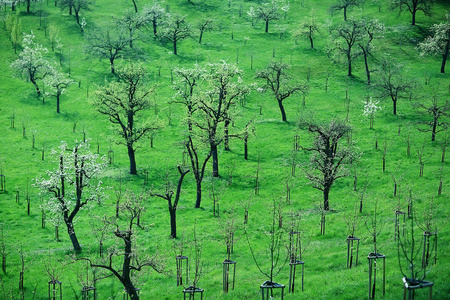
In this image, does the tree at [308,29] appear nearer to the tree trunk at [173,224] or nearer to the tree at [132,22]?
the tree at [132,22]

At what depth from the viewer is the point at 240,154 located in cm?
7162

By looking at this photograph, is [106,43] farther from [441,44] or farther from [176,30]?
[441,44]

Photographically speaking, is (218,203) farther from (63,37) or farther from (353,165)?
(63,37)

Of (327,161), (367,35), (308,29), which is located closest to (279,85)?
(367,35)

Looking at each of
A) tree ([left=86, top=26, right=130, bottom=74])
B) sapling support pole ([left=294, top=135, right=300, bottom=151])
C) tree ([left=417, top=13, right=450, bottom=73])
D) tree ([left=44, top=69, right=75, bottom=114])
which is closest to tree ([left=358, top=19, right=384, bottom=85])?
tree ([left=417, top=13, right=450, bottom=73])

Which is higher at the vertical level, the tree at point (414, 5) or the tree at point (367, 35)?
the tree at point (414, 5)

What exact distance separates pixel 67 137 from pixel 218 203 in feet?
120

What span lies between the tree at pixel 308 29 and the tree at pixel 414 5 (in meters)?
25.5

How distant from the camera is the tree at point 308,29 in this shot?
10838 centimetres

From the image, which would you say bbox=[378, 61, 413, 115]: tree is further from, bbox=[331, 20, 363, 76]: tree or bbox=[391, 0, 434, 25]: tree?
bbox=[391, 0, 434, 25]: tree

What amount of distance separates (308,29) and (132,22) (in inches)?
1824

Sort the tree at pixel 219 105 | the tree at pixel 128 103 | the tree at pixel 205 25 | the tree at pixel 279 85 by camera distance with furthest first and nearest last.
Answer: the tree at pixel 205 25 → the tree at pixel 279 85 → the tree at pixel 128 103 → the tree at pixel 219 105

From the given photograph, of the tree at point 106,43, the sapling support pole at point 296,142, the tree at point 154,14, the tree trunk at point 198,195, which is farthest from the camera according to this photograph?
the tree at point 154,14

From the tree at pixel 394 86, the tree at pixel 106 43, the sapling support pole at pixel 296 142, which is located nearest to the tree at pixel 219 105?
the sapling support pole at pixel 296 142
